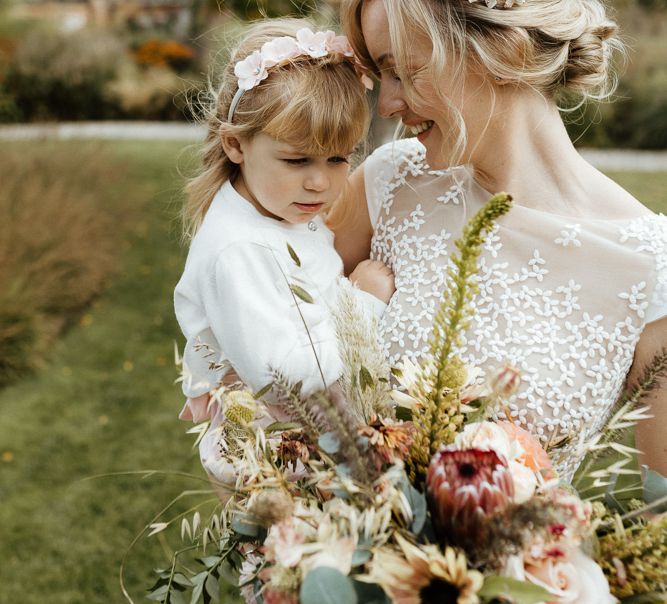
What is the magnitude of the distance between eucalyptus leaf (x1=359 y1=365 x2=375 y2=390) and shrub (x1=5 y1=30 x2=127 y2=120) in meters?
14.5

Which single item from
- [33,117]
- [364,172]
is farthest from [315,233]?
[33,117]

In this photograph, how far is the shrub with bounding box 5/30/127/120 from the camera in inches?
565

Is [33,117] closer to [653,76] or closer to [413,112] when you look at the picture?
[653,76]

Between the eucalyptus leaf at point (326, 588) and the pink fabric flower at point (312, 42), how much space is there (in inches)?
52.2

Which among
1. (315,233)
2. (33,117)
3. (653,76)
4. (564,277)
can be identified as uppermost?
(564,277)

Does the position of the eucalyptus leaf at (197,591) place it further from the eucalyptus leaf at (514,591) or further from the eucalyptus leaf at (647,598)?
the eucalyptus leaf at (647,598)

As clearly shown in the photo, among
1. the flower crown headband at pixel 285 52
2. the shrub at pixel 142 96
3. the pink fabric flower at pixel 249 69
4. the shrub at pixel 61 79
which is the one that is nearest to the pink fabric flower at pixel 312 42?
the flower crown headband at pixel 285 52

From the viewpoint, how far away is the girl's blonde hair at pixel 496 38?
1.70 metres

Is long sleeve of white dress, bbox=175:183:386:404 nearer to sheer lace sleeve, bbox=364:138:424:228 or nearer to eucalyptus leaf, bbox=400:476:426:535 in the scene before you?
sheer lace sleeve, bbox=364:138:424:228

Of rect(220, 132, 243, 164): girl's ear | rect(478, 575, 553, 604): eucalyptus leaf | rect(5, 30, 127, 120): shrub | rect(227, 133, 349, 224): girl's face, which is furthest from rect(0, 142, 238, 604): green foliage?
rect(5, 30, 127, 120): shrub

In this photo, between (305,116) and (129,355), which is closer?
(305,116)

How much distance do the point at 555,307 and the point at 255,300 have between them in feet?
2.26

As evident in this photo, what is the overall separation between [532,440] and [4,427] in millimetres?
4788

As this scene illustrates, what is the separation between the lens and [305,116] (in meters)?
1.80
